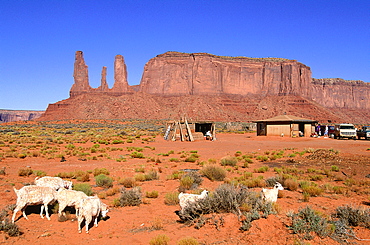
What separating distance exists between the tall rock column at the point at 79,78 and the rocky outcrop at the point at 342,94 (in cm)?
11670

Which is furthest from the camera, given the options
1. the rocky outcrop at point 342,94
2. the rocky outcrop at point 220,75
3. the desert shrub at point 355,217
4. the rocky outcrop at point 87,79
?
the rocky outcrop at point 342,94

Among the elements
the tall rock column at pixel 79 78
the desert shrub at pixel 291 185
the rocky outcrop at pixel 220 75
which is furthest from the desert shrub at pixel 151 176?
the tall rock column at pixel 79 78

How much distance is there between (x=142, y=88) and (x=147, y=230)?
126 m

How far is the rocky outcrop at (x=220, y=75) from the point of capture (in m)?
124

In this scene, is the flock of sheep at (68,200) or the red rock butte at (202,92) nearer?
the flock of sheep at (68,200)

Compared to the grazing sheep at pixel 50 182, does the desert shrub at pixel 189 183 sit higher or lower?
lower

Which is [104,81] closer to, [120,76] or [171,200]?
[120,76]

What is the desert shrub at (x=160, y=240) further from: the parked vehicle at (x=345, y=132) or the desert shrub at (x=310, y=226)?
the parked vehicle at (x=345, y=132)

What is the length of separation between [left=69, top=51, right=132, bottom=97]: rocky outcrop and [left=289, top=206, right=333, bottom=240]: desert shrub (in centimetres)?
12158

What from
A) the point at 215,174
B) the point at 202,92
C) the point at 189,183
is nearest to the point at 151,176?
the point at 189,183

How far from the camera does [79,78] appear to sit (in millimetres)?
130750

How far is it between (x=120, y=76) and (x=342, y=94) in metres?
118

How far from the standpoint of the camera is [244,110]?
115688 millimetres

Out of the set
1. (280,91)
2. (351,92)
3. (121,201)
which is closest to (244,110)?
(280,91)
